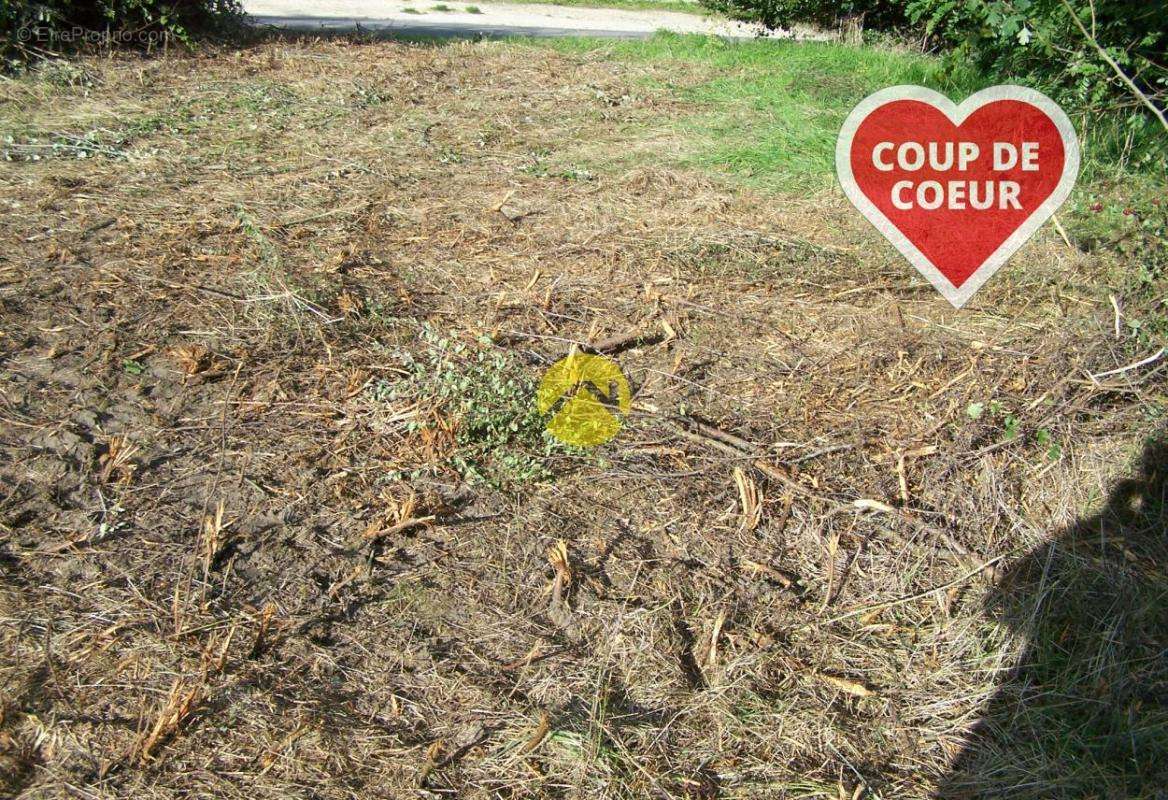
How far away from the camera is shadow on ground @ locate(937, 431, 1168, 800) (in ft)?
6.71

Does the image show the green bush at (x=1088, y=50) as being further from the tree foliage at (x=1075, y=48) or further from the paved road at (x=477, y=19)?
the paved road at (x=477, y=19)

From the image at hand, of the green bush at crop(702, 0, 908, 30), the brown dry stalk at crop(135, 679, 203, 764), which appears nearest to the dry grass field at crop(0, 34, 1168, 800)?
the brown dry stalk at crop(135, 679, 203, 764)

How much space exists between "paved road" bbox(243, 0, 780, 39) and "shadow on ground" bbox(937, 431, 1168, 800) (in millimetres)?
7877

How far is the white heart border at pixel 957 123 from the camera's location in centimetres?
382

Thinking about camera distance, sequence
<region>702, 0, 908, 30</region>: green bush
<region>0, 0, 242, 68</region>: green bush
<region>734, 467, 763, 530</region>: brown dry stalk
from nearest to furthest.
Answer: <region>734, 467, 763, 530</region>: brown dry stalk, <region>0, 0, 242, 68</region>: green bush, <region>702, 0, 908, 30</region>: green bush

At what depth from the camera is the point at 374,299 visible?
136 inches

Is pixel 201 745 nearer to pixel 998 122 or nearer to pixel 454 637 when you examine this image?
pixel 454 637

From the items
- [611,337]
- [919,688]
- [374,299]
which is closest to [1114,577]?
[919,688]

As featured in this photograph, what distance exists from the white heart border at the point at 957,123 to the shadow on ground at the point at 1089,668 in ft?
4.17

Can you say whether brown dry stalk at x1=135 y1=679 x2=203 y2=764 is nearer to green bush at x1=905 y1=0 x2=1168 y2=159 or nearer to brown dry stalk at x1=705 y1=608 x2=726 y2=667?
brown dry stalk at x1=705 y1=608 x2=726 y2=667

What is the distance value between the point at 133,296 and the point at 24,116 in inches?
97.4

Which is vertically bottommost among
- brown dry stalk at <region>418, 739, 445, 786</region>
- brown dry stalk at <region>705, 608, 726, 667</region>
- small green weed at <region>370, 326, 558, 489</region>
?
brown dry stalk at <region>418, 739, 445, 786</region>

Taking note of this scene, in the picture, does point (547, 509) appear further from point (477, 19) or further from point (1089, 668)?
point (477, 19)

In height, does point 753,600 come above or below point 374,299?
below
